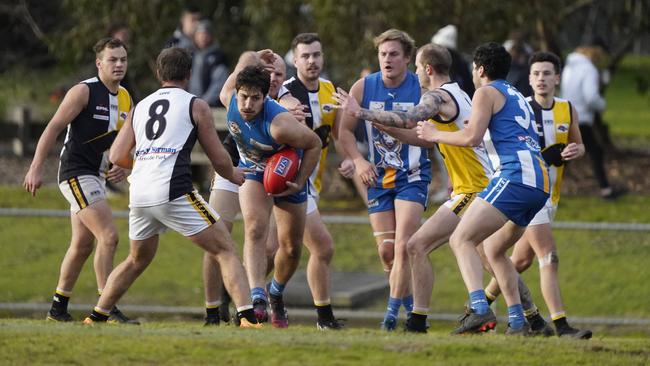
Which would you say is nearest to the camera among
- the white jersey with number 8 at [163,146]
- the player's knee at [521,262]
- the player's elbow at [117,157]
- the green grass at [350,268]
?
the white jersey with number 8 at [163,146]

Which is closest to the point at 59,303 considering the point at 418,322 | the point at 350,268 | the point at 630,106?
the point at 418,322

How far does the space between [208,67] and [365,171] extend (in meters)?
8.07

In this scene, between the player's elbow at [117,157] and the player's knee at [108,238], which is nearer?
the player's elbow at [117,157]

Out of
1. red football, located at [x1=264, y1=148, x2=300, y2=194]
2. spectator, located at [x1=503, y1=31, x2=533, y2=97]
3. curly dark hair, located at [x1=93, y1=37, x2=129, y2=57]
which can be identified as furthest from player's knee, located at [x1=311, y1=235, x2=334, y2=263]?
spectator, located at [x1=503, y1=31, x2=533, y2=97]

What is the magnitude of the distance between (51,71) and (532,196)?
22.0m

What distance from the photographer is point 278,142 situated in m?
10.5

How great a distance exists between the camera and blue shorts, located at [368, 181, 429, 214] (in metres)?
11.4

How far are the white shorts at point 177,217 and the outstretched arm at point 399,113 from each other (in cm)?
133

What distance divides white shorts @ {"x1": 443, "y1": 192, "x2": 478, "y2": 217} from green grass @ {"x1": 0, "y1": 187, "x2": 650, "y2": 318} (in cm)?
476

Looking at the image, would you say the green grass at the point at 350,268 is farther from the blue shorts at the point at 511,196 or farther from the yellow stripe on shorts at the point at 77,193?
the blue shorts at the point at 511,196

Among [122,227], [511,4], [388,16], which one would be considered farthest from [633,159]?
[122,227]

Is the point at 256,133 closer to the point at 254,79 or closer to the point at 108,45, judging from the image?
the point at 254,79

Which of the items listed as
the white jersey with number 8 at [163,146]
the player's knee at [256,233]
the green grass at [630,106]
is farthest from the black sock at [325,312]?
the green grass at [630,106]

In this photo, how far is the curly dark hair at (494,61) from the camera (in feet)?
33.2
